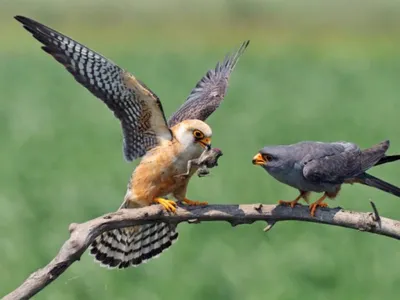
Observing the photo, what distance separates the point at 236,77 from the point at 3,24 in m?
20.9

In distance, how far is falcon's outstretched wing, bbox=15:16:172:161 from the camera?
670 cm

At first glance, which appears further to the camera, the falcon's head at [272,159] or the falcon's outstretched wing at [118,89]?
the falcon's head at [272,159]

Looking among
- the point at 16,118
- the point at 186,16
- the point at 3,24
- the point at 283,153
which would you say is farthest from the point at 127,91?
the point at 186,16

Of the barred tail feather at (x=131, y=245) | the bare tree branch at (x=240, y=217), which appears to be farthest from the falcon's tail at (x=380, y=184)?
the barred tail feather at (x=131, y=245)

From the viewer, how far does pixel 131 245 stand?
7.80 m

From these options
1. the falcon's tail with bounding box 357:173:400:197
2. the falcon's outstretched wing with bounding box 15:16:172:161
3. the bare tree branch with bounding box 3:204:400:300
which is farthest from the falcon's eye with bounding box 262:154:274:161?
the falcon's tail with bounding box 357:173:400:197

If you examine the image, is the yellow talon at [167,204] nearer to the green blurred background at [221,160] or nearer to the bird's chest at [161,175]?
the bird's chest at [161,175]

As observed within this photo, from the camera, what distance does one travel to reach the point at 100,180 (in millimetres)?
14305

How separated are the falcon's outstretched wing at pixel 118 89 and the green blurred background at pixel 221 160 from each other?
3064 millimetres

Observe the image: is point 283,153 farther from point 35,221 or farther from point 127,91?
point 35,221

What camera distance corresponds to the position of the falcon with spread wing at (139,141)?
6.86 m

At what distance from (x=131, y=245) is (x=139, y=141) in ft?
2.69

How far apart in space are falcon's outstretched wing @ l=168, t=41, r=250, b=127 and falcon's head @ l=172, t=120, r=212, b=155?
1119mm

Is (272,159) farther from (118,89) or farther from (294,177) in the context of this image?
(118,89)
